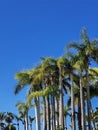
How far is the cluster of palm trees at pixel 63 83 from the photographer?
59500 millimetres

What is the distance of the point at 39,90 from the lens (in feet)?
223

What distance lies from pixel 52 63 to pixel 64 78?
4.28 metres

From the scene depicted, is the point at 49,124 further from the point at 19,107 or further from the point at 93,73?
the point at 19,107

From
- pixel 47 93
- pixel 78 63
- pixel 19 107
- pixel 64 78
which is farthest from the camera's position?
pixel 19 107

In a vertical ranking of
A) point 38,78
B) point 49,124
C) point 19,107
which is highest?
point 19,107

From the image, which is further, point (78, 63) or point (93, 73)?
point (93, 73)

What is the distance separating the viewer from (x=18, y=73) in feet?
228

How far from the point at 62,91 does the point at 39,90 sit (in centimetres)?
472

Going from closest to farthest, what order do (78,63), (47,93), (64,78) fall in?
(78,63) < (47,93) < (64,78)

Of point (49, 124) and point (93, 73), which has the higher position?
point (93, 73)

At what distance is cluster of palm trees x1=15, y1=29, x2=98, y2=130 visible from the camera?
59.5m

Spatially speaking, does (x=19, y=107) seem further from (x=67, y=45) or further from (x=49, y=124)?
(x=67, y=45)

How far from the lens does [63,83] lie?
67.3 meters

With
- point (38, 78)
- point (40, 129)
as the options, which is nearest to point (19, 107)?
point (40, 129)
